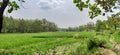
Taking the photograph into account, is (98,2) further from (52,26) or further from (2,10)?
(52,26)

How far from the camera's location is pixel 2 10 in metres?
7.25

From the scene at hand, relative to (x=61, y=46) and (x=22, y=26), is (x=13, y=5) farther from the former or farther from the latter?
(x=22, y=26)

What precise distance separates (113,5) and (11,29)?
147269 millimetres

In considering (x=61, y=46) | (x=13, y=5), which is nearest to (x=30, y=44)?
(x=61, y=46)

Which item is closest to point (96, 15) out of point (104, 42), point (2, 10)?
point (2, 10)

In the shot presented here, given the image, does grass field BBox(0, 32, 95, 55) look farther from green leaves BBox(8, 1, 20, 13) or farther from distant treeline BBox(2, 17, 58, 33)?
distant treeline BBox(2, 17, 58, 33)

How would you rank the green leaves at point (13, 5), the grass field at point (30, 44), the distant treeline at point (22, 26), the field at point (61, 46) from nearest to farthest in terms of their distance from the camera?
the green leaves at point (13, 5), the field at point (61, 46), the grass field at point (30, 44), the distant treeline at point (22, 26)

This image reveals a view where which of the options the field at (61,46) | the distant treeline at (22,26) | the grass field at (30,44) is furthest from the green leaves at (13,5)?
the distant treeline at (22,26)

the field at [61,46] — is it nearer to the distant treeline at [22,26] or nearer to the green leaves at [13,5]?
the green leaves at [13,5]

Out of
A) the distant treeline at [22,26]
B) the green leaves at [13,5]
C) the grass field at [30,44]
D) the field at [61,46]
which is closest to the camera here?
the green leaves at [13,5]

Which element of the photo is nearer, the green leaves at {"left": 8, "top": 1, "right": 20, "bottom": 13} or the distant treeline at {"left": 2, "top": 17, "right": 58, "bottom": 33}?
the green leaves at {"left": 8, "top": 1, "right": 20, "bottom": 13}

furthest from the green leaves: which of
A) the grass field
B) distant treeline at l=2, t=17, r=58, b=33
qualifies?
distant treeline at l=2, t=17, r=58, b=33

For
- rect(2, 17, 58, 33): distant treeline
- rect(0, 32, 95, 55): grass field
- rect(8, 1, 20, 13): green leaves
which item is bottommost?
rect(2, 17, 58, 33): distant treeline

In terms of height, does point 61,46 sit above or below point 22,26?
above
